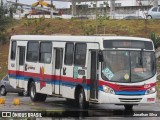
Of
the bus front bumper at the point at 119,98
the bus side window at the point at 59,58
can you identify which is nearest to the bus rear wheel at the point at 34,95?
the bus side window at the point at 59,58

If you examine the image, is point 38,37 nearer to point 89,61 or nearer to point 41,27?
point 89,61

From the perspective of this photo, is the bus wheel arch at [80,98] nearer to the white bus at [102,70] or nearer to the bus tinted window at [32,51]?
the white bus at [102,70]

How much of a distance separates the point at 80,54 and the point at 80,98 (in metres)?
1.71

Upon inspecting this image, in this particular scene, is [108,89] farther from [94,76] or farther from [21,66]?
[21,66]

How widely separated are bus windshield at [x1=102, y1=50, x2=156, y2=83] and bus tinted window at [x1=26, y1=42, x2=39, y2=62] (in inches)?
226

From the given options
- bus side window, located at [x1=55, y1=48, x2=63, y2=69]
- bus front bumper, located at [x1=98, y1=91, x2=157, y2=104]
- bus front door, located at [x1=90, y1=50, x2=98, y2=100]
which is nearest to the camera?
bus front bumper, located at [x1=98, y1=91, x2=157, y2=104]

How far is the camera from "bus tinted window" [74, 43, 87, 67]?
2362 centimetres

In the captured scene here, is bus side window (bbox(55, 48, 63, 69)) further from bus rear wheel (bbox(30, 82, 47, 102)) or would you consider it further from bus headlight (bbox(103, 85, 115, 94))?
bus headlight (bbox(103, 85, 115, 94))

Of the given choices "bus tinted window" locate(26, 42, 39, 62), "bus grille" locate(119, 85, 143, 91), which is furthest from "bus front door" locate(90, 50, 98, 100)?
"bus tinted window" locate(26, 42, 39, 62)

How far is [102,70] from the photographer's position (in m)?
22.5

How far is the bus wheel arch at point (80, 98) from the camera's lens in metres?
23.4

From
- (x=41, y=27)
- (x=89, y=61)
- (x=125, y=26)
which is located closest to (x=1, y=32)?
(x=41, y=27)

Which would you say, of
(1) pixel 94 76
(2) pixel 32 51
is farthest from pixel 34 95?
(1) pixel 94 76

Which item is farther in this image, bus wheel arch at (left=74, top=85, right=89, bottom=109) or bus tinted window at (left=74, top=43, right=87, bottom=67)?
bus tinted window at (left=74, top=43, right=87, bottom=67)
